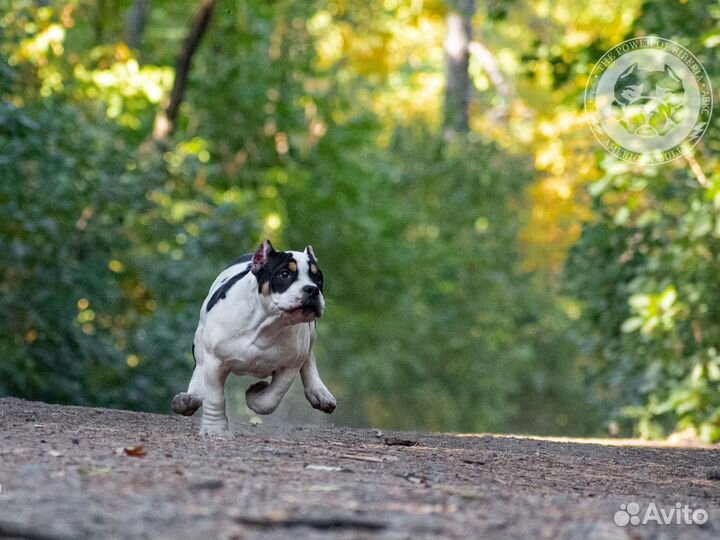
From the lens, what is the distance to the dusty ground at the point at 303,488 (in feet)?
17.6

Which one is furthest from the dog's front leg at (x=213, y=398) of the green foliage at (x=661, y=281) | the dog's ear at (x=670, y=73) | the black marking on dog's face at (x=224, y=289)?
the dog's ear at (x=670, y=73)

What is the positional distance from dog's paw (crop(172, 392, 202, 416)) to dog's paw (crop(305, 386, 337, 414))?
2.41ft

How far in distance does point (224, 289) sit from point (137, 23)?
1723 cm

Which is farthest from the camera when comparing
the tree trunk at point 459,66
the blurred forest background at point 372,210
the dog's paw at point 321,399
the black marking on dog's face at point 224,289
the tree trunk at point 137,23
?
the tree trunk at point 459,66

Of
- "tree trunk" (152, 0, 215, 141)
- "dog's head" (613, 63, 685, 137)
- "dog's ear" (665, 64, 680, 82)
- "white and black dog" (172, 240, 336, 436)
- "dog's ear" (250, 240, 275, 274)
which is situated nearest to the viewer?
"white and black dog" (172, 240, 336, 436)

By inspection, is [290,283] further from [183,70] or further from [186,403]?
[183,70]

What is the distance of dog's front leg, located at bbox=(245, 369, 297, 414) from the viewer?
352 inches

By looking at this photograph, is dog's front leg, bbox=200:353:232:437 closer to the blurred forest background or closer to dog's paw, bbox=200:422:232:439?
dog's paw, bbox=200:422:232:439

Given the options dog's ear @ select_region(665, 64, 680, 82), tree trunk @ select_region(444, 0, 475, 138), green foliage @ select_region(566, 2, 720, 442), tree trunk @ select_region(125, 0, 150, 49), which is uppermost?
tree trunk @ select_region(444, 0, 475, 138)

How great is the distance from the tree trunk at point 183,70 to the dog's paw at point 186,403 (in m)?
12.3

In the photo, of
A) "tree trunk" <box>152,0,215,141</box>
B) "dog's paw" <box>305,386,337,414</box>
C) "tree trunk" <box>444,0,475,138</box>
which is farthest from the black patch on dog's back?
"tree trunk" <box>444,0,475,138</box>

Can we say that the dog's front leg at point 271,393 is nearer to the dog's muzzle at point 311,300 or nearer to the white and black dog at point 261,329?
the white and black dog at point 261,329

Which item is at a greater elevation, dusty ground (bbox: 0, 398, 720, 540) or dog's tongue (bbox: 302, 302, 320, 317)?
dog's tongue (bbox: 302, 302, 320, 317)

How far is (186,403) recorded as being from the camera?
29.6 feet
